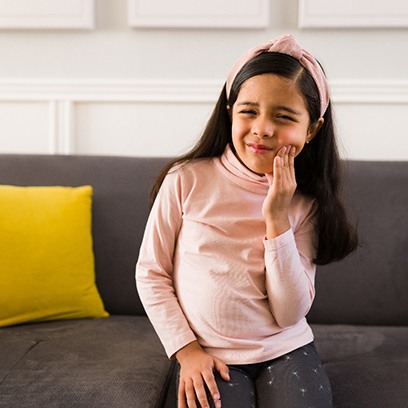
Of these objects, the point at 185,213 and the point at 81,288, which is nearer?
the point at 185,213

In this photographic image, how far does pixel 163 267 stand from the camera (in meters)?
1.57

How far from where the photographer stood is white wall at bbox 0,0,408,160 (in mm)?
2365

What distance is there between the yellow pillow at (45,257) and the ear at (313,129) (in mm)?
Answer: 764

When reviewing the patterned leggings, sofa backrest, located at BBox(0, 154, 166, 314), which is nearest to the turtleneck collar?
the patterned leggings

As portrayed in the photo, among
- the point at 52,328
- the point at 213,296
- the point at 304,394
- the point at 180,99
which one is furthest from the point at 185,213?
the point at 180,99

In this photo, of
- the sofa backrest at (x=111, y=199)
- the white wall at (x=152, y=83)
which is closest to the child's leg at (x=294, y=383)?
the sofa backrest at (x=111, y=199)

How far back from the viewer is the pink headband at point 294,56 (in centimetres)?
148

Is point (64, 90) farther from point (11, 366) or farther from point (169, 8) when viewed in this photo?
point (11, 366)

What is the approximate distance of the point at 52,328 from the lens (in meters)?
1.91

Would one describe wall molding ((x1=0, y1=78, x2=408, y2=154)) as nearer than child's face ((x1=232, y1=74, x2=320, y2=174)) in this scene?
No

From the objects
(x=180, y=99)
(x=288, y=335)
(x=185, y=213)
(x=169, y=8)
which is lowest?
(x=288, y=335)

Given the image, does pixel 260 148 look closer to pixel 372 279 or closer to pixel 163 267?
pixel 163 267

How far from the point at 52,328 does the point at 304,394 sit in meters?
0.81

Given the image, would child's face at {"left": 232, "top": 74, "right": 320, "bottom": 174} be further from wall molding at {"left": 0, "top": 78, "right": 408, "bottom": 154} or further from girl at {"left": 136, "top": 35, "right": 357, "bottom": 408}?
wall molding at {"left": 0, "top": 78, "right": 408, "bottom": 154}
